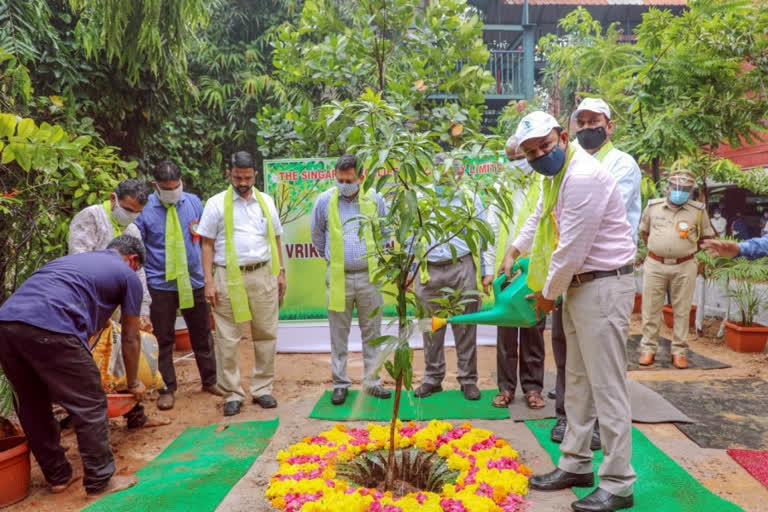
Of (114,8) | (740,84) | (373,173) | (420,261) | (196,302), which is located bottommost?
(196,302)

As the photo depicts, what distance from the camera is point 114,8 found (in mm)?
4570

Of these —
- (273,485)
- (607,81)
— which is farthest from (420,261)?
(607,81)

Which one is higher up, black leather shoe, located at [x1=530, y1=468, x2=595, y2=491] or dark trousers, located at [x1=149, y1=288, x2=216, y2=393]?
dark trousers, located at [x1=149, y1=288, x2=216, y2=393]

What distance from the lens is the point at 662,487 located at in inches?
108

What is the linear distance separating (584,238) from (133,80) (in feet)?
15.6

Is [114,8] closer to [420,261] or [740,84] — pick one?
[420,261]

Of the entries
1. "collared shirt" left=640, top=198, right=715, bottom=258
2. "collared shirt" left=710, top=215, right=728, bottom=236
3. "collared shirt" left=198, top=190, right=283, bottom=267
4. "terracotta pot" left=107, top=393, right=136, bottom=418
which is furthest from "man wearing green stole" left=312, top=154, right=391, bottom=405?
"collared shirt" left=710, top=215, right=728, bottom=236

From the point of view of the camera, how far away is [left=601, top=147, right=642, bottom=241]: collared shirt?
10.3ft

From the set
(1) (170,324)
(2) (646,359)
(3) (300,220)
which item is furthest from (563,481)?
(3) (300,220)

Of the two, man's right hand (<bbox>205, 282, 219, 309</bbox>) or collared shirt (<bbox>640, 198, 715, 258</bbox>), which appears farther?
collared shirt (<bbox>640, 198, 715, 258</bbox>)

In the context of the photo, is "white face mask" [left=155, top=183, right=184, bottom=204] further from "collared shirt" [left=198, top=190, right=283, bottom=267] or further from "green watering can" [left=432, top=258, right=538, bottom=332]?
"green watering can" [left=432, top=258, right=538, bottom=332]

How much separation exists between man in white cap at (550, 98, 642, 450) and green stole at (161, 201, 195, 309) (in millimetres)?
2798

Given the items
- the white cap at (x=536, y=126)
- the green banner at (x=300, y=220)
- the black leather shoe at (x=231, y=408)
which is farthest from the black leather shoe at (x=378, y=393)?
the white cap at (x=536, y=126)

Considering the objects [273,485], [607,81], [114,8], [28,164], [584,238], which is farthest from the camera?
[607,81]
